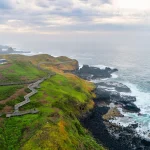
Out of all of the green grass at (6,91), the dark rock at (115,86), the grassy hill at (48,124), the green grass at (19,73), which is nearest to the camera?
the grassy hill at (48,124)

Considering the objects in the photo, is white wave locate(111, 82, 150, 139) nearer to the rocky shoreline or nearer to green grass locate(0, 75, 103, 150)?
the rocky shoreline

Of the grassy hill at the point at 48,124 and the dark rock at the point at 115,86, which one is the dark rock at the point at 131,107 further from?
the dark rock at the point at 115,86

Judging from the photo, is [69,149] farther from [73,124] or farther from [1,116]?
[1,116]

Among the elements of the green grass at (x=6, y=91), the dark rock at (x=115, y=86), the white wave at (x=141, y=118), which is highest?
the green grass at (x=6, y=91)

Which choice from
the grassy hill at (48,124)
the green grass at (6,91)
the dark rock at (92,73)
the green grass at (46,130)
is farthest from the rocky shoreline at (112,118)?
the green grass at (6,91)

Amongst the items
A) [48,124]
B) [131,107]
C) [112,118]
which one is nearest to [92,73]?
[131,107]

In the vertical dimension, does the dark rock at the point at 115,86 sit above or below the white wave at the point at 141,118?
above

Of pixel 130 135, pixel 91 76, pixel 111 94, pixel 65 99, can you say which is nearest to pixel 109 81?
pixel 91 76
